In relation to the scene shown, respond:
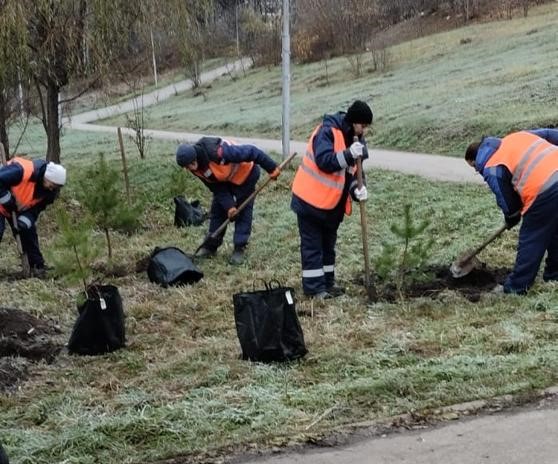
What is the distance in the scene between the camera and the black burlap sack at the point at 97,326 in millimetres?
5438

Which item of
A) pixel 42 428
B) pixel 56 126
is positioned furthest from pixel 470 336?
pixel 56 126

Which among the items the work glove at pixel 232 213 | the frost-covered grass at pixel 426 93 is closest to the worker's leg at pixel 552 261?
the work glove at pixel 232 213

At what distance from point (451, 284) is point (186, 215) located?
4812 millimetres

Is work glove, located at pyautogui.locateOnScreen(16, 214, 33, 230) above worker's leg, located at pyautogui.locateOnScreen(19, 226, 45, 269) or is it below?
above

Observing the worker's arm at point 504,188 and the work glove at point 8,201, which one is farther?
the work glove at point 8,201

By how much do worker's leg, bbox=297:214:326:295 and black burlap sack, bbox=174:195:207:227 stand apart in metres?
4.13

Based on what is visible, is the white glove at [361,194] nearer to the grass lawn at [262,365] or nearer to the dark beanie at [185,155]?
the grass lawn at [262,365]

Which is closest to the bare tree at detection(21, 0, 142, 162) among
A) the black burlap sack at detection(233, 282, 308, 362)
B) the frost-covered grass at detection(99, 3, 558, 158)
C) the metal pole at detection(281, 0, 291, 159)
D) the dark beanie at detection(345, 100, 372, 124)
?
the metal pole at detection(281, 0, 291, 159)

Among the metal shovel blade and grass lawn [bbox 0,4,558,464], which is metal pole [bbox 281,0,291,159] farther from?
the metal shovel blade

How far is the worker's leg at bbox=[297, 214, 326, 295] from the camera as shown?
21.9 ft

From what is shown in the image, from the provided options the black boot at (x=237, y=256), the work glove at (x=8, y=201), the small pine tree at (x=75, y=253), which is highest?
the work glove at (x=8, y=201)

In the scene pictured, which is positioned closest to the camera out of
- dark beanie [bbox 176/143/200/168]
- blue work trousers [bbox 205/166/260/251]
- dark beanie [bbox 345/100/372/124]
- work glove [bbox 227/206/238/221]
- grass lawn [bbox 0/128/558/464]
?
grass lawn [bbox 0/128/558/464]

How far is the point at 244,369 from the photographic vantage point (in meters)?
4.83

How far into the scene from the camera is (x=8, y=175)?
7.58m
